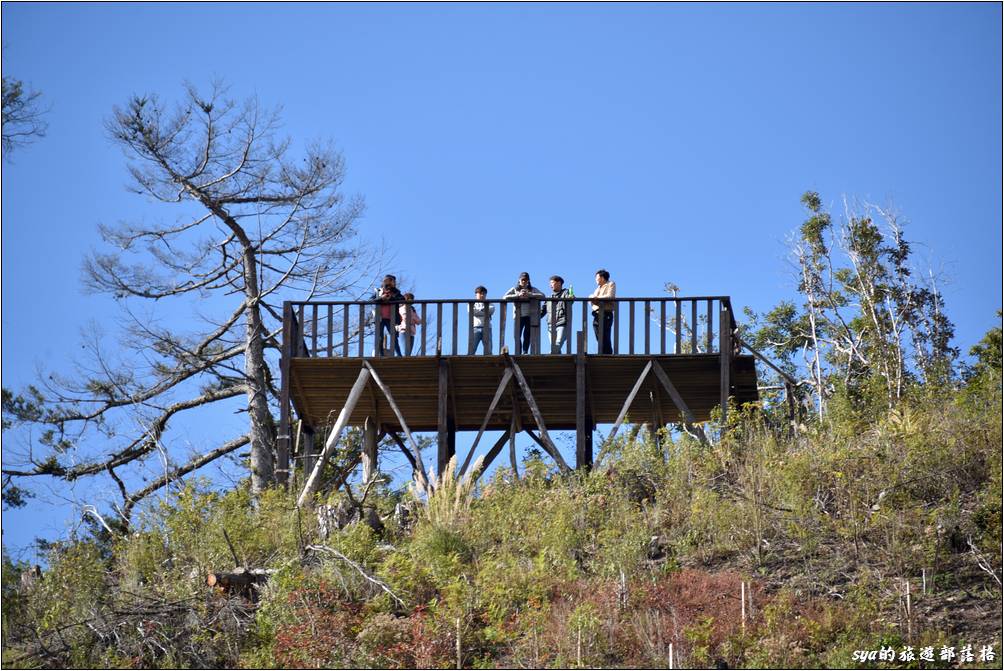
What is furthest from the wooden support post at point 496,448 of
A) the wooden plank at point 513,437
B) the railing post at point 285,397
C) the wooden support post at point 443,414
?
the railing post at point 285,397

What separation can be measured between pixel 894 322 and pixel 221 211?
38.5 ft

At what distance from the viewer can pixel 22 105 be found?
26.3 m

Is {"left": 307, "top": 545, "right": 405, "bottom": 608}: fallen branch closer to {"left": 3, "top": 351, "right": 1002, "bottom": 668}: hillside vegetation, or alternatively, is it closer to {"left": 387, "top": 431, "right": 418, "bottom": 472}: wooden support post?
{"left": 3, "top": 351, "right": 1002, "bottom": 668}: hillside vegetation

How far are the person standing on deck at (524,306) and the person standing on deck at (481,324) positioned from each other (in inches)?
13.2

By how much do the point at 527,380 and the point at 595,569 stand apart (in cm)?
616

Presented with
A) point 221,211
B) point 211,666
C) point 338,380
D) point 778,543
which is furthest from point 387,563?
point 221,211

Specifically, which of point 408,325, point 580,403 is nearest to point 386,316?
point 408,325

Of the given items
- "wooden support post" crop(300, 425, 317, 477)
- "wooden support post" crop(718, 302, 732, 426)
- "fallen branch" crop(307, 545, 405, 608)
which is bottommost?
"fallen branch" crop(307, 545, 405, 608)

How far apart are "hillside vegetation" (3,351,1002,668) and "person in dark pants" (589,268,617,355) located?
8.71 ft

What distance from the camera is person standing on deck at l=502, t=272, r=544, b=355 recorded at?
2384cm

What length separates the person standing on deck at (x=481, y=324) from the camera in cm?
2389

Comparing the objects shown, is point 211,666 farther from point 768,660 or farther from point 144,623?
point 768,660

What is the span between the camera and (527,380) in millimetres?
24500

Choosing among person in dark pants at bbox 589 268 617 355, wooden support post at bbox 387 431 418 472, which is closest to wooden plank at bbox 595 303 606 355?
person in dark pants at bbox 589 268 617 355
